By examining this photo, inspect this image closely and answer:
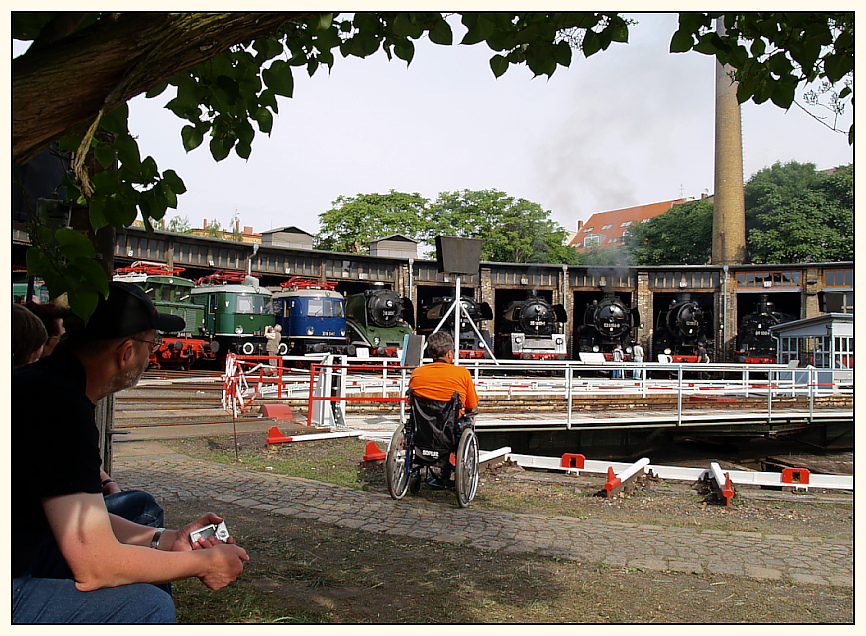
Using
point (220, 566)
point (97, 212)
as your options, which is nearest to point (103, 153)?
point (97, 212)

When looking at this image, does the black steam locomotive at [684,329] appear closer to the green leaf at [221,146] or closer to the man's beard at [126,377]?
the green leaf at [221,146]

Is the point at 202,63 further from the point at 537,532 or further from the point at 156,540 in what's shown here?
the point at 537,532

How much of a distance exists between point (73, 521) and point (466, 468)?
4527mm

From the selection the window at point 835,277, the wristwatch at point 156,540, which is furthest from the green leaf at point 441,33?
the window at point 835,277

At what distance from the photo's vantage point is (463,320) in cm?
3078

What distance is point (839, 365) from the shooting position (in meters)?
24.9

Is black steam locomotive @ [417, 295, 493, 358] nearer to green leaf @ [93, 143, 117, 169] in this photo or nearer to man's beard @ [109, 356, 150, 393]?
green leaf @ [93, 143, 117, 169]

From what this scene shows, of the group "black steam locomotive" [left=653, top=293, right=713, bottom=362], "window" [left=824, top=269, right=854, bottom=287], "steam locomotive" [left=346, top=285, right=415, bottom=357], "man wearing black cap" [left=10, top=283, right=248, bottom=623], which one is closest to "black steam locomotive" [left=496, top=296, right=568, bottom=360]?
"steam locomotive" [left=346, top=285, right=415, bottom=357]

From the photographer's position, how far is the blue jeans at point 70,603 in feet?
6.95

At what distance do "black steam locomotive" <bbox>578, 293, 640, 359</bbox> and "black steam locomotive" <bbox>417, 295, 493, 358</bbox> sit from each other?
5500mm

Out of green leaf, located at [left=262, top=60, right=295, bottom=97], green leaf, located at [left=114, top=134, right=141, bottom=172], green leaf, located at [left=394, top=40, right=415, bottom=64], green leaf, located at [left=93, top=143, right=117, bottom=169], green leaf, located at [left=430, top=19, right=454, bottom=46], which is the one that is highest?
green leaf, located at [left=394, top=40, right=415, bottom=64]

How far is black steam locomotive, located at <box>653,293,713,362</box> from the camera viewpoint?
116 feet

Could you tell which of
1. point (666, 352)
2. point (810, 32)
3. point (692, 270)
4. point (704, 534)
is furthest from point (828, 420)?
point (692, 270)

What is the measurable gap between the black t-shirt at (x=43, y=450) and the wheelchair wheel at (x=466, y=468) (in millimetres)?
4315
